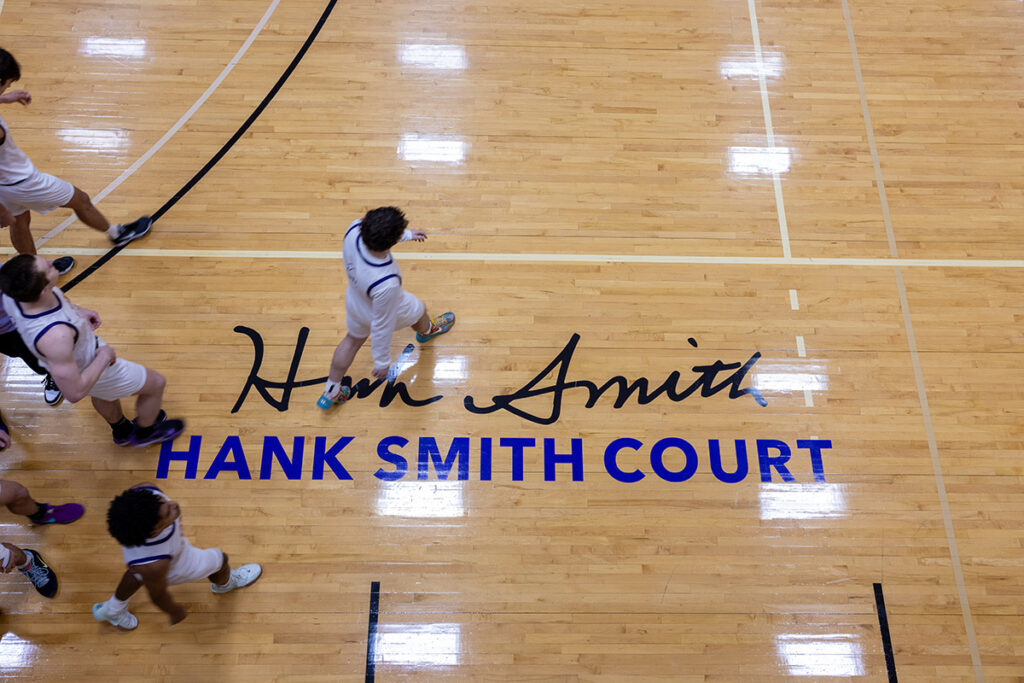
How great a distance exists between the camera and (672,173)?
616cm

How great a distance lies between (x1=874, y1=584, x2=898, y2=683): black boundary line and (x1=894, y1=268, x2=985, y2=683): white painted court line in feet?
1.51

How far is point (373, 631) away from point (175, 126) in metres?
4.35

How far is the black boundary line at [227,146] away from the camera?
5699 mm

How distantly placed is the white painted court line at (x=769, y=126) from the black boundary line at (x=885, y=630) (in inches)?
97.3

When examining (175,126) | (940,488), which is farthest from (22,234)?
(940,488)

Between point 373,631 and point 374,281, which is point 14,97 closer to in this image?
point 374,281

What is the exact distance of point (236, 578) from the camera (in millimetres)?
4578

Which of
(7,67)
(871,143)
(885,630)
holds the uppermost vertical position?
(7,67)

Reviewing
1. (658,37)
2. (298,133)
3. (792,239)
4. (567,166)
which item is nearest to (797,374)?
(792,239)

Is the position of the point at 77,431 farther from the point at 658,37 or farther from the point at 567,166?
the point at 658,37

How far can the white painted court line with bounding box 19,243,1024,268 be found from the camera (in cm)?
574

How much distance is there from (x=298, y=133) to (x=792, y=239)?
4010 mm

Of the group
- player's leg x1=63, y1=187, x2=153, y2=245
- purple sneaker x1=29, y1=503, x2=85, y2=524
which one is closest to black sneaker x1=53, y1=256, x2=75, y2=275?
player's leg x1=63, y1=187, x2=153, y2=245

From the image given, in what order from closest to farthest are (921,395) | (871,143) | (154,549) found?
(154,549)
(921,395)
(871,143)
